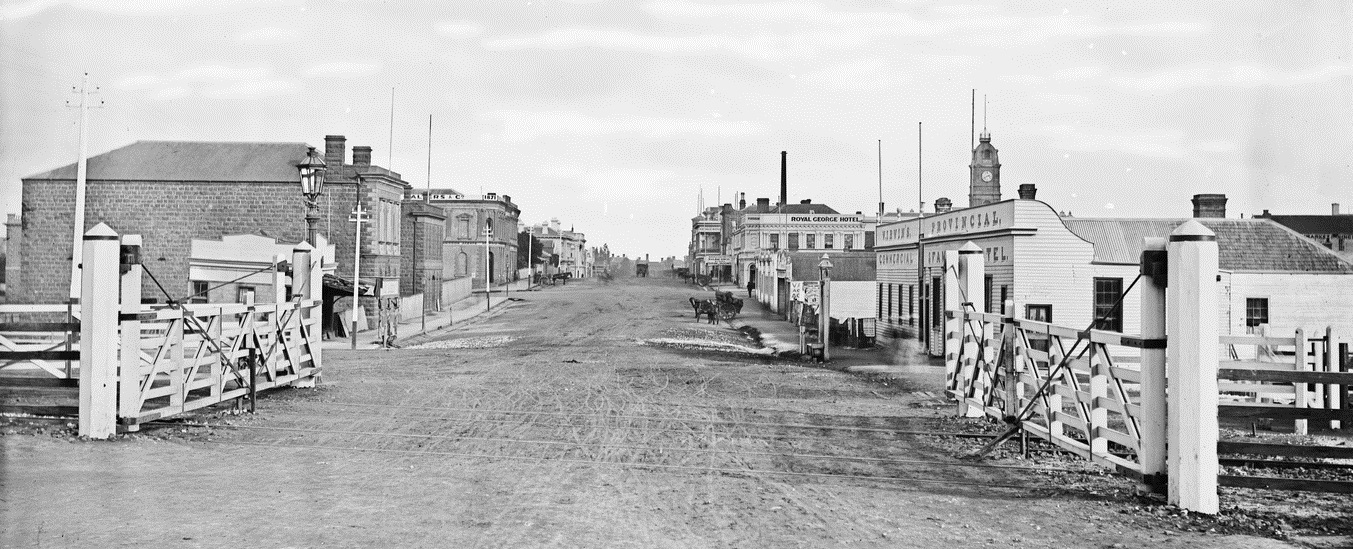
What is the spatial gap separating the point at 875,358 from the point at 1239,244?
36.1 ft

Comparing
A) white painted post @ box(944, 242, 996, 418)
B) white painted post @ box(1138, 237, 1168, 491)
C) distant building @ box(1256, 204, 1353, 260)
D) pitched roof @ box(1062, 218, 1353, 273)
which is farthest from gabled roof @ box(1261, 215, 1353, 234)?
white painted post @ box(1138, 237, 1168, 491)

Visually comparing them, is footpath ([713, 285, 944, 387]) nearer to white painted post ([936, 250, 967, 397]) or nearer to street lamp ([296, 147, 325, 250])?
white painted post ([936, 250, 967, 397])

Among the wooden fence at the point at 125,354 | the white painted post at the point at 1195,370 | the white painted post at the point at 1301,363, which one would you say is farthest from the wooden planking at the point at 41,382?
the white painted post at the point at 1301,363

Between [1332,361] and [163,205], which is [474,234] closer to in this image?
[163,205]

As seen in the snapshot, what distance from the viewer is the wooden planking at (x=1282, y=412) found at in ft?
23.9

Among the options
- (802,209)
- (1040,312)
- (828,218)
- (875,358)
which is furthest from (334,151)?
(802,209)

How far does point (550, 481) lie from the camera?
827cm

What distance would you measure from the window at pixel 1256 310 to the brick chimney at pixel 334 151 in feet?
106

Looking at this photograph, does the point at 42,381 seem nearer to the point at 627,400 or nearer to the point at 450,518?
the point at 450,518

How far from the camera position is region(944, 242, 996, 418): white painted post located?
1211 centimetres

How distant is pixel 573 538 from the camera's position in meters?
6.46

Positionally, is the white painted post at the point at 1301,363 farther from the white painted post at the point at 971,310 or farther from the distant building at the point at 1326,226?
the distant building at the point at 1326,226

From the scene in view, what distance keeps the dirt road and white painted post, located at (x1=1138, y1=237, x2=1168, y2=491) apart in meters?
0.35

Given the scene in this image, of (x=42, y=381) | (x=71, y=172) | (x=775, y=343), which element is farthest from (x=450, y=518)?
(x=71, y=172)
